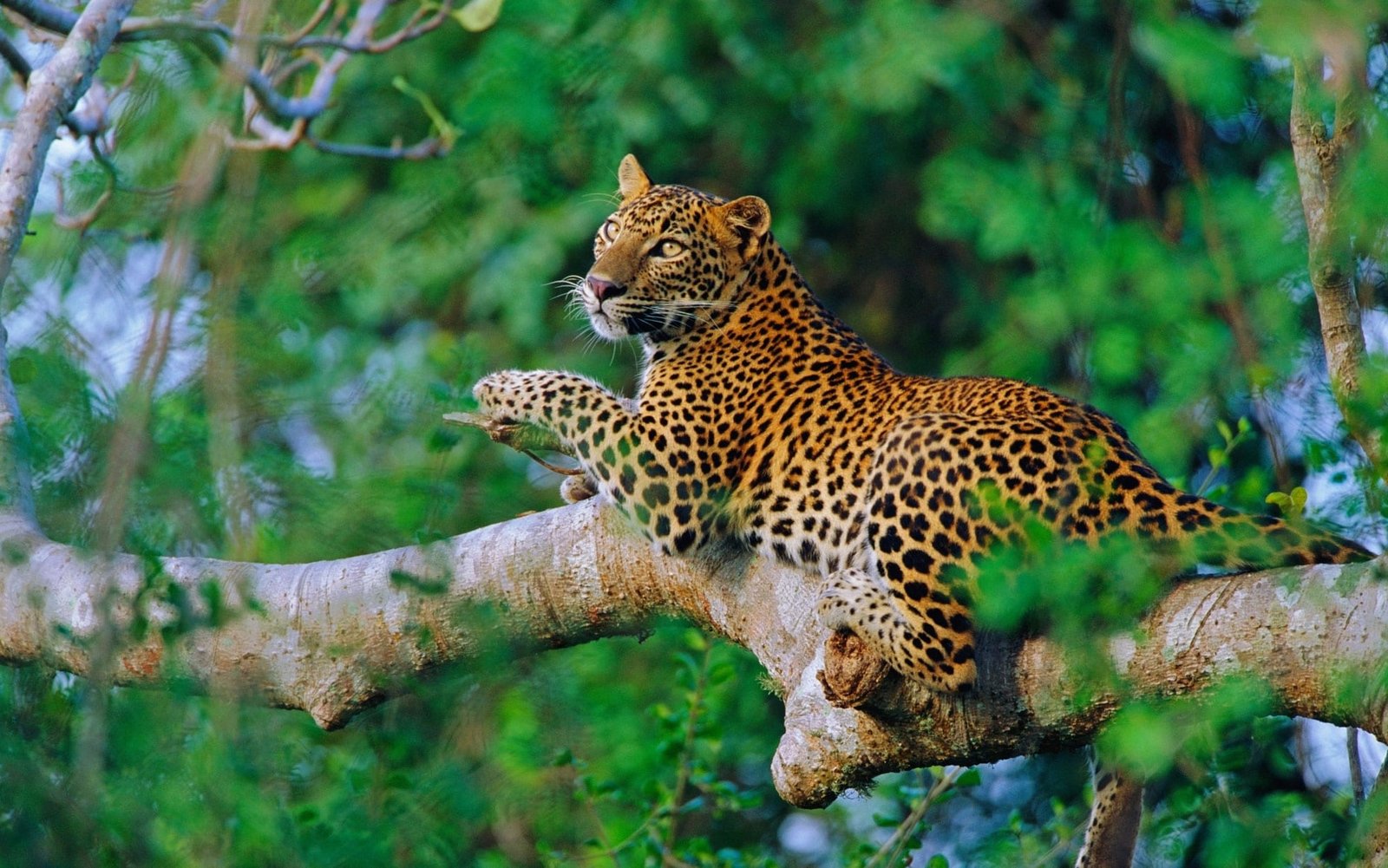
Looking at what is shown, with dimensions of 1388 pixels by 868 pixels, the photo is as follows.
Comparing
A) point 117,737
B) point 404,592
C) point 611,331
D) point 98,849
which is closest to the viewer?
point 98,849

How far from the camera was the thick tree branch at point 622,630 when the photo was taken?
4137mm

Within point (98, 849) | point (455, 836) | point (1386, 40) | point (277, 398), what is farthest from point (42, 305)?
point (1386, 40)

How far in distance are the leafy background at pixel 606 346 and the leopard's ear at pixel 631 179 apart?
1.56 feet

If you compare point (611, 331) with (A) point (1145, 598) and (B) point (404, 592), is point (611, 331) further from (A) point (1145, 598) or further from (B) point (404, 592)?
(A) point (1145, 598)

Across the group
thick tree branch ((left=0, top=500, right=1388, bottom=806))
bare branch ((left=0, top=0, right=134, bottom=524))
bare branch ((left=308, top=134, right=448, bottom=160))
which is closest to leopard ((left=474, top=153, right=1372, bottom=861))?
thick tree branch ((left=0, top=500, right=1388, bottom=806))

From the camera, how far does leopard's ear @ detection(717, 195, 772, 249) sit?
23.1 ft

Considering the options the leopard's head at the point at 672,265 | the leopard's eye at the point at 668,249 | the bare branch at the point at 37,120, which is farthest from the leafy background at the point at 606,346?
the leopard's eye at the point at 668,249

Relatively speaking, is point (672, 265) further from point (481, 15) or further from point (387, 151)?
point (481, 15)

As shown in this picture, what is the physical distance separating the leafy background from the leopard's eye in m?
1.01

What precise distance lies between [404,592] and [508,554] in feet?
1.34

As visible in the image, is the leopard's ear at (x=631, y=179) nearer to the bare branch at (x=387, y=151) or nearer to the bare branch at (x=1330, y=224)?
the bare branch at (x=387, y=151)

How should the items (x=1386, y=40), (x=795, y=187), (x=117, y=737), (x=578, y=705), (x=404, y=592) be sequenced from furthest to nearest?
(x=795, y=187) → (x=404, y=592) → (x=578, y=705) → (x=1386, y=40) → (x=117, y=737)

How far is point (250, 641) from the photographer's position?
5.64m

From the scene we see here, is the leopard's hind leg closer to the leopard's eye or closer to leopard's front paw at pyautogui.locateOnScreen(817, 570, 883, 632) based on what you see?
leopard's front paw at pyautogui.locateOnScreen(817, 570, 883, 632)
